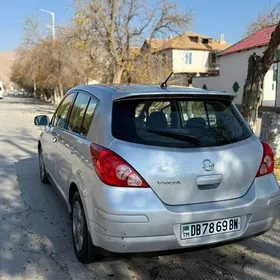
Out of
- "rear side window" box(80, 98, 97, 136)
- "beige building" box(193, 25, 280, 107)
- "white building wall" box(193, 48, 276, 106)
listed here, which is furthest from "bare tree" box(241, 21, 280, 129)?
"white building wall" box(193, 48, 276, 106)

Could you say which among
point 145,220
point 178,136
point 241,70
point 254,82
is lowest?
point 145,220

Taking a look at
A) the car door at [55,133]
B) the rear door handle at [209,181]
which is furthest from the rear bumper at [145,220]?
the car door at [55,133]

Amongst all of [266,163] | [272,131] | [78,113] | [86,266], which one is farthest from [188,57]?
[86,266]

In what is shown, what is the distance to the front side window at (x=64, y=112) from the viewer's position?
439 centimetres

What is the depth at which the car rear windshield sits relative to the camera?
2.89m

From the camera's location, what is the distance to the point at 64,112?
15.1 ft

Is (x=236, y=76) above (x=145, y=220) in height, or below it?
above

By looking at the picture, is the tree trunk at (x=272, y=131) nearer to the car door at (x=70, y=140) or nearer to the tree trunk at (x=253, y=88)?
the tree trunk at (x=253, y=88)

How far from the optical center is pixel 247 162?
300 cm

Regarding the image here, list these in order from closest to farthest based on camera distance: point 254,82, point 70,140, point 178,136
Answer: point 178,136, point 70,140, point 254,82

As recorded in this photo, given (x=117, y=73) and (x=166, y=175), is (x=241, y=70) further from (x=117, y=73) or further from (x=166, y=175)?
(x=166, y=175)

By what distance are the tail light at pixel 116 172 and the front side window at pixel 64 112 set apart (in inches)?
67.6

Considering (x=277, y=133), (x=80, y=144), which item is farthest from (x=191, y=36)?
(x=80, y=144)

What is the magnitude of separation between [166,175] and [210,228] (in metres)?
0.59
